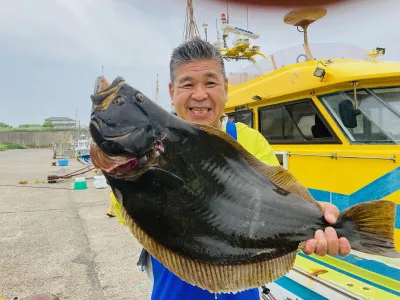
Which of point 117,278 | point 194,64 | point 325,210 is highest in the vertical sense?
point 194,64

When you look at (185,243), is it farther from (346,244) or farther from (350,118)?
(350,118)

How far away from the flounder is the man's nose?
1.39ft

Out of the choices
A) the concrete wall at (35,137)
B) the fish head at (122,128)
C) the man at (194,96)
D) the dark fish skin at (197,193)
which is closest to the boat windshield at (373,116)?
the man at (194,96)

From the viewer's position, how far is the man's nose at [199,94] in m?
1.93

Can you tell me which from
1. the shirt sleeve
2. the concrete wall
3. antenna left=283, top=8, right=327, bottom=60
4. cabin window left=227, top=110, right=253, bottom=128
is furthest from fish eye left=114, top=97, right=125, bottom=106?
the concrete wall

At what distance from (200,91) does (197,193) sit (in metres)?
0.67

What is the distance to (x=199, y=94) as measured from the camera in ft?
6.35

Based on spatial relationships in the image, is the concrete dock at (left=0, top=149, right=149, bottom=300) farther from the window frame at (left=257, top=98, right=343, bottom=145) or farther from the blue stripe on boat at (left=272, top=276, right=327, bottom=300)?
the window frame at (left=257, top=98, right=343, bottom=145)

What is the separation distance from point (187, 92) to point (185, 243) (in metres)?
0.87

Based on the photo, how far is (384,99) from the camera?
3.85m

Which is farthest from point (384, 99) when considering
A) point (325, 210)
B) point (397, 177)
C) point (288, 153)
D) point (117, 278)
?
point (117, 278)

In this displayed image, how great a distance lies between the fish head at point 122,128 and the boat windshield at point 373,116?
299cm

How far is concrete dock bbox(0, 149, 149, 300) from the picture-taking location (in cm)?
444

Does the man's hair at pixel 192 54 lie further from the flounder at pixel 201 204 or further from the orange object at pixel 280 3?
the orange object at pixel 280 3
